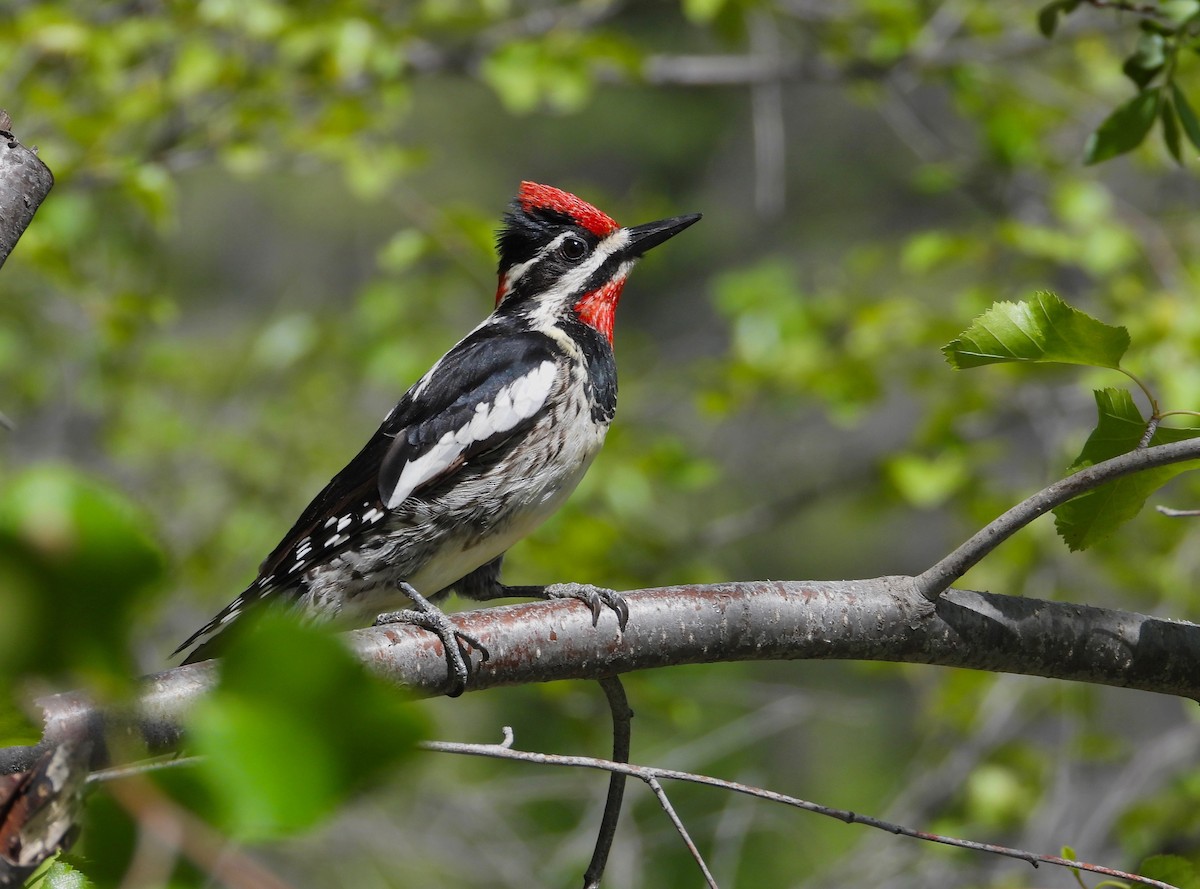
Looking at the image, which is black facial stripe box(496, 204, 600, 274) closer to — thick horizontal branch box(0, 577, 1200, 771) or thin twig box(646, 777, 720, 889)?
thick horizontal branch box(0, 577, 1200, 771)

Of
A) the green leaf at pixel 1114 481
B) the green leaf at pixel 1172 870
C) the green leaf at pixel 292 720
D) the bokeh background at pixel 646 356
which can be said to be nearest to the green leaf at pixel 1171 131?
the green leaf at pixel 1114 481

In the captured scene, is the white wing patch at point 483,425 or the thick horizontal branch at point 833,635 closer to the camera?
the thick horizontal branch at point 833,635

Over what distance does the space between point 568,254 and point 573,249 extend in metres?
0.02

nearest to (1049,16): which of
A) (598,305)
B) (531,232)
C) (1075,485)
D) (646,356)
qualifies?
(1075,485)

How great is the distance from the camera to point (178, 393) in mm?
5188

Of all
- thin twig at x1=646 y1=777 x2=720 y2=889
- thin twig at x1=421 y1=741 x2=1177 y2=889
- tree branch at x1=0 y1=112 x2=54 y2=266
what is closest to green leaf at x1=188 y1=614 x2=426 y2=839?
thin twig at x1=421 y1=741 x2=1177 y2=889

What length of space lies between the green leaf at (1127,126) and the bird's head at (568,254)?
108 cm

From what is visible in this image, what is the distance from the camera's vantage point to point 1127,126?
1.71 m

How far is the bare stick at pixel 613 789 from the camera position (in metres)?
1.50

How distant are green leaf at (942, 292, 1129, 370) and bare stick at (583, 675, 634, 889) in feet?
2.18

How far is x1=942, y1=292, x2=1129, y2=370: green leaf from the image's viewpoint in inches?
50.9

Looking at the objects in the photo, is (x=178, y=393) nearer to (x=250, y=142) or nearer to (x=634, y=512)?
(x=250, y=142)

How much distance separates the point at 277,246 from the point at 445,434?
7.50 meters

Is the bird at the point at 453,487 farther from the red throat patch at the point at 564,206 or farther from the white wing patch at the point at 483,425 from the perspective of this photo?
the red throat patch at the point at 564,206
